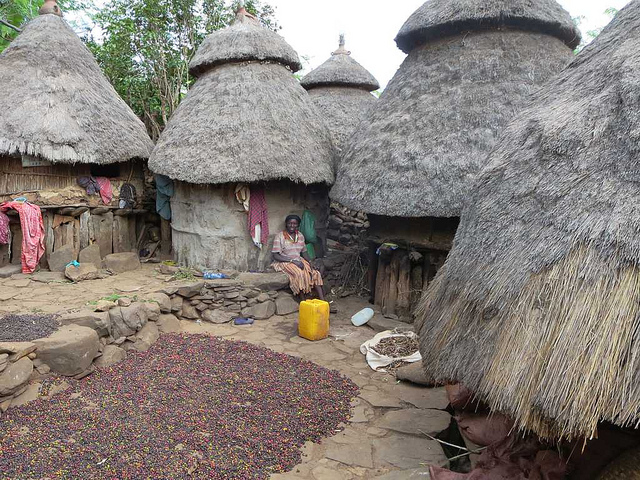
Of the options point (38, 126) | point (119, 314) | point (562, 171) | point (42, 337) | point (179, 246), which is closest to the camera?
point (562, 171)

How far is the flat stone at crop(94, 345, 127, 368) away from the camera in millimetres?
5105

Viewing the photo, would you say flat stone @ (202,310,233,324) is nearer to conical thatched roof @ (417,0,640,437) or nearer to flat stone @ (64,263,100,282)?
flat stone @ (64,263,100,282)

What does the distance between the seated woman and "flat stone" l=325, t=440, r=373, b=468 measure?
139 inches

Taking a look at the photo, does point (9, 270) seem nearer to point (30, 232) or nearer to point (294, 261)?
point (30, 232)

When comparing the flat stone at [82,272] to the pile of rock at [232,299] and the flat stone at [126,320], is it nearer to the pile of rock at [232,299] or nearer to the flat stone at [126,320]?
the pile of rock at [232,299]

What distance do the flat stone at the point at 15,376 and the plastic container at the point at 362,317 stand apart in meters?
4.04

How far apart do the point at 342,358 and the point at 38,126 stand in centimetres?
587

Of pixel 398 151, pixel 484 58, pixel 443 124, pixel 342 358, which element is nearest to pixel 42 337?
pixel 342 358

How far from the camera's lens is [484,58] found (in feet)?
21.8

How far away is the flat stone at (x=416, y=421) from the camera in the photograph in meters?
4.11

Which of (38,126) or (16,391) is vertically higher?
(38,126)

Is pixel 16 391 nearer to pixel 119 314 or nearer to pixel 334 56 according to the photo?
pixel 119 314

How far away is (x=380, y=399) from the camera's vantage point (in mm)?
4723

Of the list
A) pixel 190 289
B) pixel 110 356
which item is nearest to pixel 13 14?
pixel 190 289
